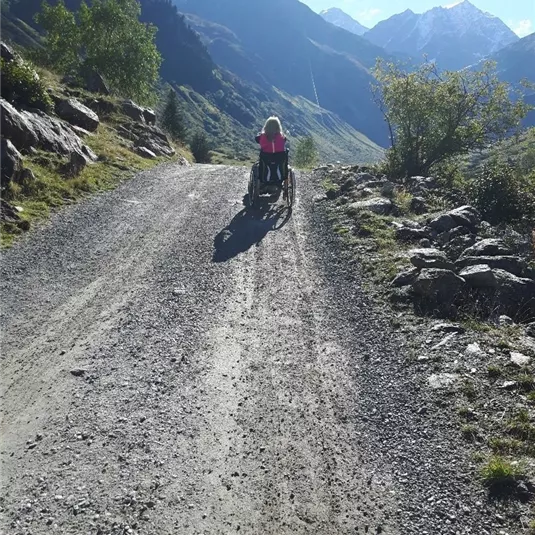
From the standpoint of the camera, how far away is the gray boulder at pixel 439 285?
26.1 ft

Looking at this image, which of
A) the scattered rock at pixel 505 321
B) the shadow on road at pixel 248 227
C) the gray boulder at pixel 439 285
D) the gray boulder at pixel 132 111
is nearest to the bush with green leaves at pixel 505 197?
the shadow on road at pixel 248 227

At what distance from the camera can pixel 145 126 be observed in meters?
30.0

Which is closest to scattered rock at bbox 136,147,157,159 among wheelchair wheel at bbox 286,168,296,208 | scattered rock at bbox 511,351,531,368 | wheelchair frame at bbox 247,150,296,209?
wheelchair frame at bbox 247,150,296,209

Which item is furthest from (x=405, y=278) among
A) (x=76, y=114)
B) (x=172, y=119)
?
(x=172, y=119)

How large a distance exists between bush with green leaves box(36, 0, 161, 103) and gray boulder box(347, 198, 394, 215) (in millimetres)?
33376

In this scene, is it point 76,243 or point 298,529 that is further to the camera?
point 76,243

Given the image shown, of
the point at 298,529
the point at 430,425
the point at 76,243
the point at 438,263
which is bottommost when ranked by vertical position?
the point at 76,243

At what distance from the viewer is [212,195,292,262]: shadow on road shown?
11.2 meters

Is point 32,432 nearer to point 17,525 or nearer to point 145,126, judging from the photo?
point 17,525

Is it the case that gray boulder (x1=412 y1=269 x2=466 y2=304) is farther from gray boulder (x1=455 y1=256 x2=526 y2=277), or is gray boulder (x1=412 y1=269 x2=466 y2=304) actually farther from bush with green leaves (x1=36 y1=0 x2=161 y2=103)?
bush with green leaves (x1=36 y1=0 x2=161 y2=103)

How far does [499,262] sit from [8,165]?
1235 centimetres

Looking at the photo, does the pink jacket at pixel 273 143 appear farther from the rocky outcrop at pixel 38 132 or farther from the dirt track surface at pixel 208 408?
the rocky outcrop at pixel 38 132

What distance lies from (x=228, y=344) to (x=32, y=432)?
2.81 m

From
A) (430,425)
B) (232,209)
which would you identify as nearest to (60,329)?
(430,425)
